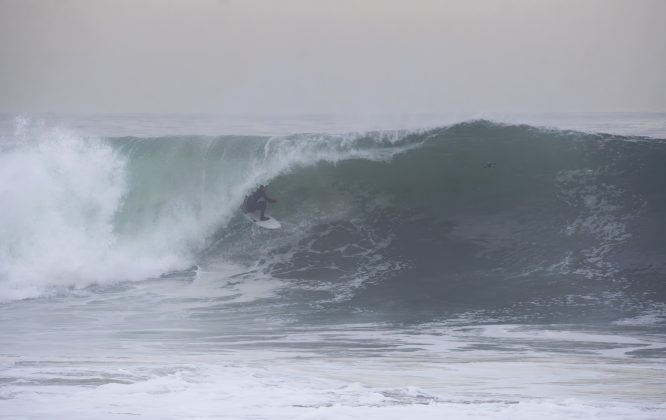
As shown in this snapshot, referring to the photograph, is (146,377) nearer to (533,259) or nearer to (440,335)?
(440,335)

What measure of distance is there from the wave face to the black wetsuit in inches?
11.0

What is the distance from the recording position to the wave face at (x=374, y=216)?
12.9 m

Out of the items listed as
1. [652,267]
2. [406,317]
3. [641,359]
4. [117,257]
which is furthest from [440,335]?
[117,257]

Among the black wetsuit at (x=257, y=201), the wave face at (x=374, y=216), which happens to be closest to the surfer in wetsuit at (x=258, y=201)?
the black wetsuit at (x=257, y=201)

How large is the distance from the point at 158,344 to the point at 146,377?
6.39ft

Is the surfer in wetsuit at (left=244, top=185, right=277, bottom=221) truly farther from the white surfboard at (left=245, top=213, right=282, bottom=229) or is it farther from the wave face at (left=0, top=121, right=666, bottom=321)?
the wave face at (left=0, top=121, right=666, bottom=321)

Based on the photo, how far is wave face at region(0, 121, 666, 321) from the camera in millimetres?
12922

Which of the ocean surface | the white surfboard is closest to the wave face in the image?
the ocean surface

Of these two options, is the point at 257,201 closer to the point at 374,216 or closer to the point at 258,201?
the point at 258,201

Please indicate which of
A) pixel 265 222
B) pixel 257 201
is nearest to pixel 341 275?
pixel 265 222

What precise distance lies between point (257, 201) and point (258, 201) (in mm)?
23

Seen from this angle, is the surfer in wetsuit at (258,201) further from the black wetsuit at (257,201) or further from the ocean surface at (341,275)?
the ocean surface at (341,275)

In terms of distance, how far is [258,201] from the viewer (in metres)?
16.3

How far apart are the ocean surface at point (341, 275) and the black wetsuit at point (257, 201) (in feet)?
0.98
